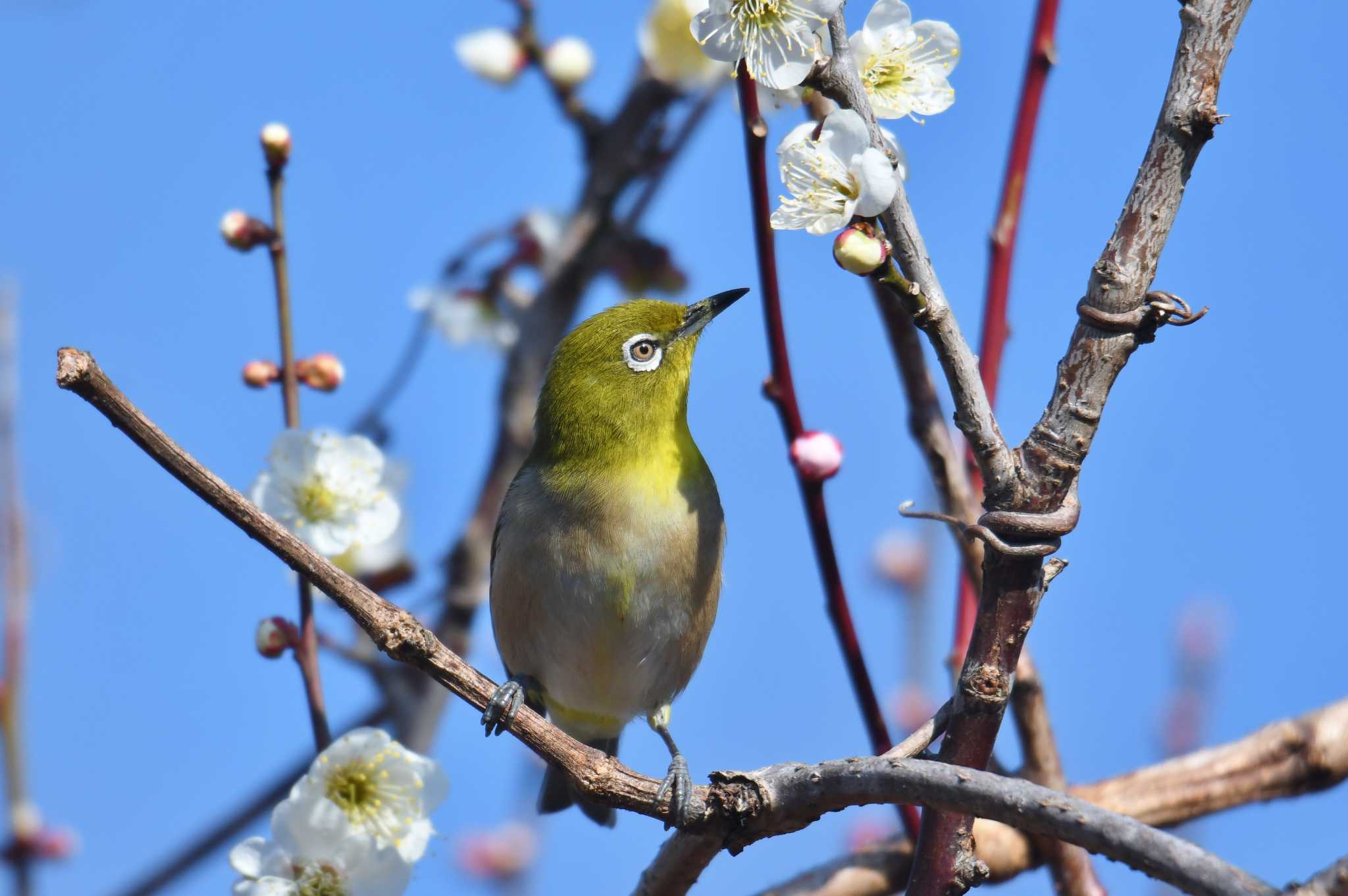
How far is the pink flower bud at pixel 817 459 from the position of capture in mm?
3170

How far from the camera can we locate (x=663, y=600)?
448cm

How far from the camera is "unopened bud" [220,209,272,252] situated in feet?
11.6

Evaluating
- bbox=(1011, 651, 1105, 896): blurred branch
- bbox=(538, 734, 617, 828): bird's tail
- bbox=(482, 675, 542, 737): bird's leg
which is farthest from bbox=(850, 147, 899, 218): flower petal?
bbox=(538, 734, 617, 828): bird's tail

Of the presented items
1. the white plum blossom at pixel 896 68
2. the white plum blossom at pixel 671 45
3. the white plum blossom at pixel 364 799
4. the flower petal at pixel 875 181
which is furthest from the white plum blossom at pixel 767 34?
the white plum blossom at pixel 671 45

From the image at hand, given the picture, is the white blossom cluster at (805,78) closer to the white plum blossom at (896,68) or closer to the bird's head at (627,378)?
the white plum blossom at (896,68)

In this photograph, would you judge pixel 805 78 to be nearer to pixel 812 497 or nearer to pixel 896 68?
pixel 896 68

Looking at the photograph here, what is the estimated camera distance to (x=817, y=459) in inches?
125

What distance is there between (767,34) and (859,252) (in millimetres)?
587

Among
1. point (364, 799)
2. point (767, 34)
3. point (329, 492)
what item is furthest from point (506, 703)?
point (767, 34)

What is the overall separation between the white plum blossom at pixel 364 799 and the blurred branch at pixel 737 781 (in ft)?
3.16

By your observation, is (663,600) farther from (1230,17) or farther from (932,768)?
(1230,17)

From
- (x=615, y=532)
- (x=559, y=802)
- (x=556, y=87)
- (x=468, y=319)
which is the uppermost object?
(x=556, y=87)

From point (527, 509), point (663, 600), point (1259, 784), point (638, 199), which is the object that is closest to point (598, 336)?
point (527, 509)

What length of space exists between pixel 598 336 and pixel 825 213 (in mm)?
2213
